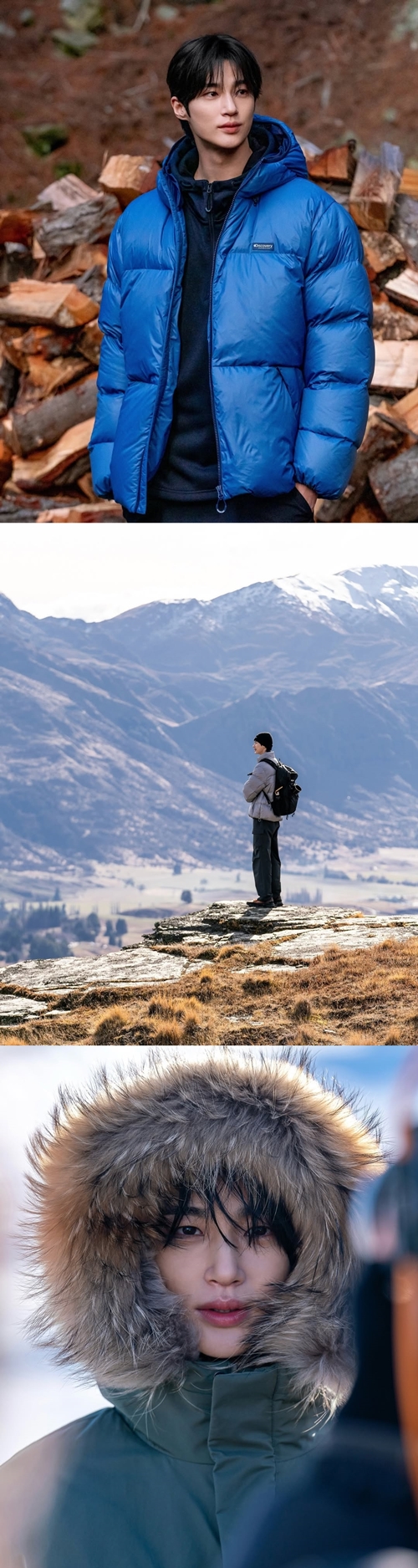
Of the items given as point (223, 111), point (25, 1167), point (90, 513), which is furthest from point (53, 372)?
point (25, 1167)

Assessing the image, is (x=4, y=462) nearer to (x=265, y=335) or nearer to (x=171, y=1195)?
(x=265, y=335)

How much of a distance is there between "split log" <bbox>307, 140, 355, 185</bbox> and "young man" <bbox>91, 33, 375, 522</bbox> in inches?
34.5

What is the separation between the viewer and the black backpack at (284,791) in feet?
5.96

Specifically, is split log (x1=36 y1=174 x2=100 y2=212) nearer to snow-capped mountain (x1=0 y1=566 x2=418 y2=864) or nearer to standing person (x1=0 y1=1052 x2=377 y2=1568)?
snow-capped mountain (x1=0 y1=566 x2=418 y2=864)

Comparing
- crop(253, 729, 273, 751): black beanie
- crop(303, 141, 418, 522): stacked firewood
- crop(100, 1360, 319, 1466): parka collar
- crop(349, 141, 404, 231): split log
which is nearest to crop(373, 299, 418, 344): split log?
crop(303, 141, 418, 522): stacked firewood

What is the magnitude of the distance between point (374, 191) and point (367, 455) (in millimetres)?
635

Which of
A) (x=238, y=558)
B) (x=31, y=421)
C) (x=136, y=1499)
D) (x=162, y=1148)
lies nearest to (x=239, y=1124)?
(x=162, y=1148)

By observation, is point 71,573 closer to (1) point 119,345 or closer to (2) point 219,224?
(1) point 119,345

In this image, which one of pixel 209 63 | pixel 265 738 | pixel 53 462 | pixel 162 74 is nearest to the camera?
pixel 209 63

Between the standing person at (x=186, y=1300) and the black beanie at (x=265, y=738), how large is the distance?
0.66 metres

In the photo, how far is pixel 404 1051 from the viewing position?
5.28 ft

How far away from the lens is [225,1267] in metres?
1.22

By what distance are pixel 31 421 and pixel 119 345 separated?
70cm

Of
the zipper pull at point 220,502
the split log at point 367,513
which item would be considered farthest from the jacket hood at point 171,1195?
the split log at point 367,513
